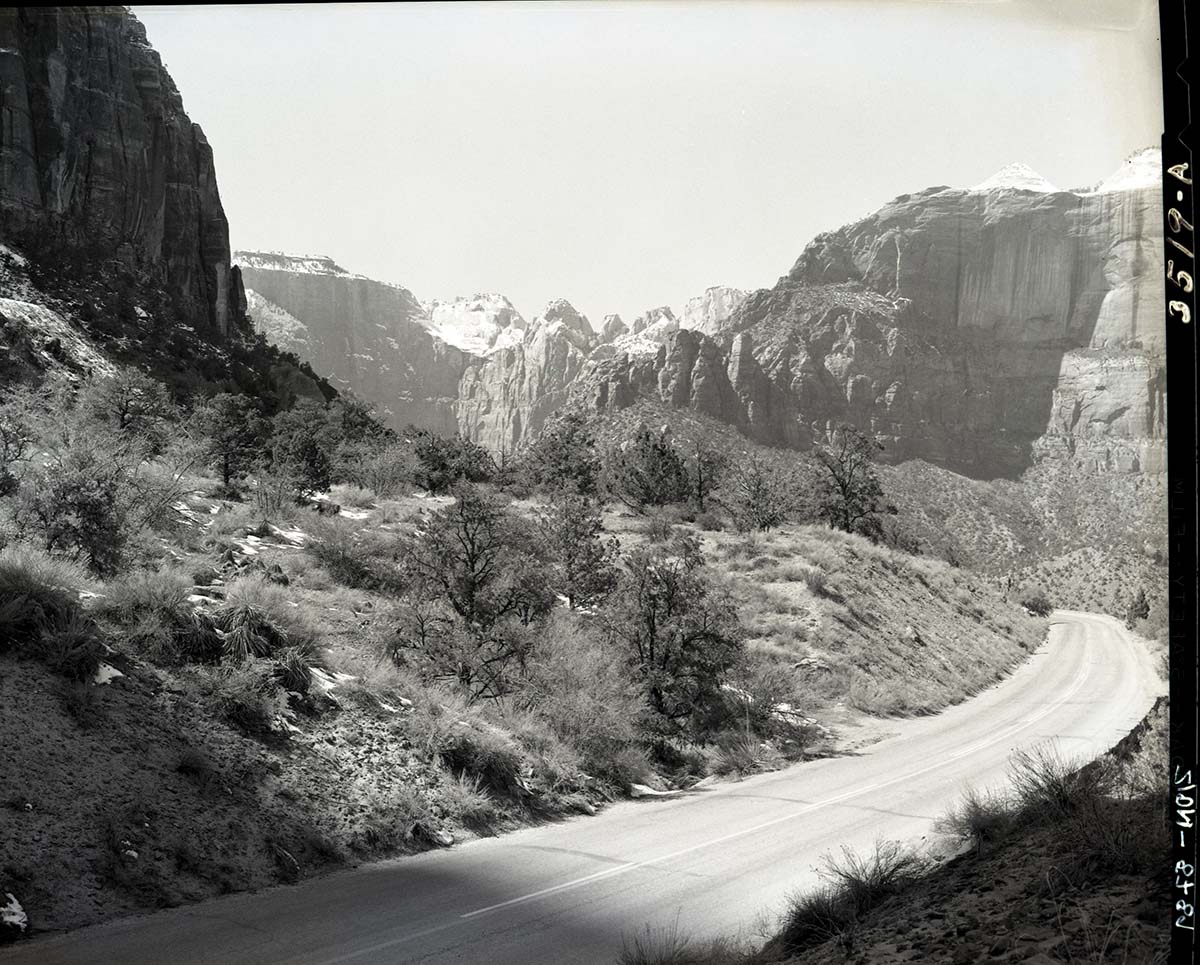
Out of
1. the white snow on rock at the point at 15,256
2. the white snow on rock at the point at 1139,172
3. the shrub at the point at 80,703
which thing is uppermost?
the white snow on rock at the point at 15,256

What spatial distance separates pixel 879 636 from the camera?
72.9ft

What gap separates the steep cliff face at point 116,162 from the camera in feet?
178

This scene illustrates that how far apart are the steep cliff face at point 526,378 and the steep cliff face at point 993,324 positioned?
88.2m

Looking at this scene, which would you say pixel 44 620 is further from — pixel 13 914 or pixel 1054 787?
pixel 1054 787

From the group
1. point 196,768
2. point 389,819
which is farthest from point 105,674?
point 389,819

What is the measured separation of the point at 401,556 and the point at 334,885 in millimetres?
11561

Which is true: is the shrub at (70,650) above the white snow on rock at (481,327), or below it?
below

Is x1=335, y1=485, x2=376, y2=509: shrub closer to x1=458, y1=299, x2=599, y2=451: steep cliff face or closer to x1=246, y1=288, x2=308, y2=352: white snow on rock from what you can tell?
x1=246, y1=288, x2=308, y2=352: white snow on rock

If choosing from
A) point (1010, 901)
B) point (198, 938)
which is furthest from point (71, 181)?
point (1010, 901)

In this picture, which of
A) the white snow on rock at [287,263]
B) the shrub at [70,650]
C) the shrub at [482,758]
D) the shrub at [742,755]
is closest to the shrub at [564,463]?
the shrub at [742,755]

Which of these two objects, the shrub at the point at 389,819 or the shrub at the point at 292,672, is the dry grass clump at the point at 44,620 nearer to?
the shrub at the point at 292,672

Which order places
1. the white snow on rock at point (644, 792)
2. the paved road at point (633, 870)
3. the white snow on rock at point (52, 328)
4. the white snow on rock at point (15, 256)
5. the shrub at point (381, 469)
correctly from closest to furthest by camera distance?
1. the paved road at point (633, 870)
2. the white snow on rock at point (644, 792)
3. the shrub at point (381, 469)
4. the white snow on rock at point (52, 328)
5. the white snow on rock at point (15, 256)

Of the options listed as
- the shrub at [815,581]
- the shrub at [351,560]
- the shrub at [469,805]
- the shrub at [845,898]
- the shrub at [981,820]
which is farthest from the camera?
the shrub at [815,581]


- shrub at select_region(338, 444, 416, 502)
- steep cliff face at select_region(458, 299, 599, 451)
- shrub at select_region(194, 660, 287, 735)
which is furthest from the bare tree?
steep cliff face at select_region(458, 299, 599, 451)
